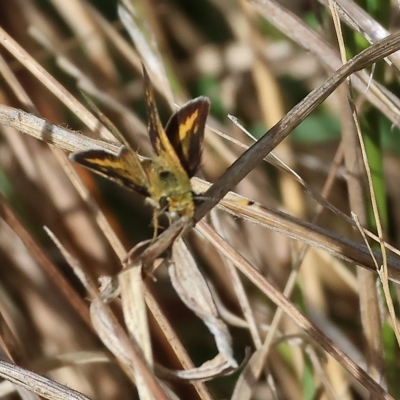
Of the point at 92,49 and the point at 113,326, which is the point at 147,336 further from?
Result: the point at 92,49

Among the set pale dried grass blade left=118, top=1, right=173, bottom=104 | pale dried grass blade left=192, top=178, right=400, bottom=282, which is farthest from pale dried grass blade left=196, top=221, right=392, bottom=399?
pale dried grass blade left=118, top=1, right=173, bottom=104

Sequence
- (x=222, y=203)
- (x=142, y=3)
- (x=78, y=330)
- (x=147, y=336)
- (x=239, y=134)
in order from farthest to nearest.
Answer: (x=239, y=134), (x=142, y=3), (x=78, y=330), (x=222, y=203), (x=147, y=336)

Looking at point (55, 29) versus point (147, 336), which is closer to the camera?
A: point (147, 336)

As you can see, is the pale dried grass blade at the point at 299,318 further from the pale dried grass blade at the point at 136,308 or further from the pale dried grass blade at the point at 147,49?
the pale dried grass blade at the point at 147,49

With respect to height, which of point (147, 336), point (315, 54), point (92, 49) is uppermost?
point (92, 49)

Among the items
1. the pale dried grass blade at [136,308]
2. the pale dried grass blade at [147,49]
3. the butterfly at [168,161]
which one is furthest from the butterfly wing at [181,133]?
the pale dried grass blade at [147,49]

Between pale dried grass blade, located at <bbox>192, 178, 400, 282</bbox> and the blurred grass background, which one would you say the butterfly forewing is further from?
the blurred grass background

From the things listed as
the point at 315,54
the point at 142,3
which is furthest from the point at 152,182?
the point at 142,3
